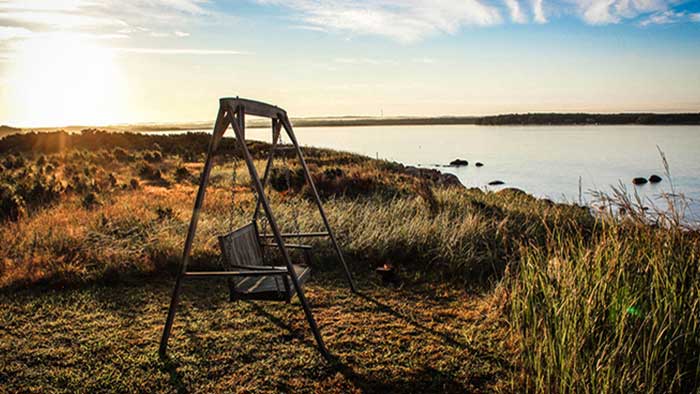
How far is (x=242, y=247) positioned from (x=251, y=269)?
1.86 ft

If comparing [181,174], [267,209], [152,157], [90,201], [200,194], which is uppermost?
[200,194]

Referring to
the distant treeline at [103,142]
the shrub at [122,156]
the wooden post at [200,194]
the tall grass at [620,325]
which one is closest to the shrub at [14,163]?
the shrub at [122,156]

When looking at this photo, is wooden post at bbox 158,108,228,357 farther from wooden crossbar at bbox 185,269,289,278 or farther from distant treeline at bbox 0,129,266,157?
distant treeline at bbox 0,129,266,157

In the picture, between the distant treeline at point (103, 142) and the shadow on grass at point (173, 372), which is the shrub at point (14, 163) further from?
the shadow on grass at point (173, 372)

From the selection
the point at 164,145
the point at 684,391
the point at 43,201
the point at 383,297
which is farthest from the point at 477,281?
the point at 164,145

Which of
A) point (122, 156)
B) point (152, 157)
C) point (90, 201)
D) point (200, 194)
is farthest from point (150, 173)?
point (200, 194)

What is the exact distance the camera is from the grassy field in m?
3.19

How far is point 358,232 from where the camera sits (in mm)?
7648

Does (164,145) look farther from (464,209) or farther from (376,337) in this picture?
(376,337)

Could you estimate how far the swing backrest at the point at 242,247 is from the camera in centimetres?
432

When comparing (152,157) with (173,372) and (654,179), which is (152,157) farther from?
(654,179)

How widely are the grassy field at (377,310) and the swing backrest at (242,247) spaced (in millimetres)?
334

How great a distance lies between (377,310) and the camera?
517 cm

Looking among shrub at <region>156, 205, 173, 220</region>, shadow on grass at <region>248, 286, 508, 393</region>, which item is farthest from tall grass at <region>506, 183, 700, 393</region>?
shrub at <region>156, 205, 173, 220</region>
